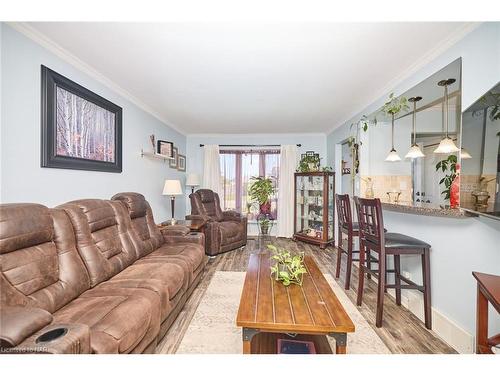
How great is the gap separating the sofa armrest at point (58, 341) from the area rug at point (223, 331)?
0.87m

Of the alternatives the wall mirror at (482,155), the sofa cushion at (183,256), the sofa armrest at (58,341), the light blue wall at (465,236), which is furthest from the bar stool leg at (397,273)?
the sofa armrest at (58,341)

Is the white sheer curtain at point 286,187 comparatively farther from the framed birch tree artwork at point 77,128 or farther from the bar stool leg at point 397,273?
the framed birch tree artwork at point 77,128

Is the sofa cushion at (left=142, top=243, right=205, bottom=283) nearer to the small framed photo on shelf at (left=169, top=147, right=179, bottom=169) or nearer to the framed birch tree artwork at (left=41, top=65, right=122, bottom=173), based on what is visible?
the framed birch tree artwork at (left=41, top=65, right=122, bottom=173)

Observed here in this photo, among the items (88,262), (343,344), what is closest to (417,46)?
(343,344)

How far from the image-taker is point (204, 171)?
17.7 ft

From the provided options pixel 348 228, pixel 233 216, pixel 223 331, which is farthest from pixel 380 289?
pixel 233 216

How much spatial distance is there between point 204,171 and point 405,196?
3968 millimetres

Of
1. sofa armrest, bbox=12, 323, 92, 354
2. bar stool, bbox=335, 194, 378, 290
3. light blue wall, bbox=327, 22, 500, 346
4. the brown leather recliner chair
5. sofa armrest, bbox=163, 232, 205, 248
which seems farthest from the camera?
the brown leather recliner chair

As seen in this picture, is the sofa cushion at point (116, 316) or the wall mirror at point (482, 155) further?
the wall mirror at point (482, 155)

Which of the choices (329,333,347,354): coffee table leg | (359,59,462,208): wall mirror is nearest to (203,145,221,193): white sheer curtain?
(359,59,462,208): wall mirror

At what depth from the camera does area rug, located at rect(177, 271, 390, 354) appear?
5.54 feet

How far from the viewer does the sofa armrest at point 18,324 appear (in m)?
0.89

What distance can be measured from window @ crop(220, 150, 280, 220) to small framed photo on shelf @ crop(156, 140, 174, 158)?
1502 mm

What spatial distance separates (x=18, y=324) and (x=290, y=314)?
128cm
